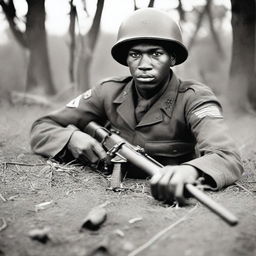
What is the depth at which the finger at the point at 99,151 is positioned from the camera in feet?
9.98

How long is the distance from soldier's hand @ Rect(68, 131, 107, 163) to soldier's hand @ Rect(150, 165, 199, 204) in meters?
0.95

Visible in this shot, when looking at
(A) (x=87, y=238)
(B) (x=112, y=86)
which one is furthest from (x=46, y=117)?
(A) (x=87, y=238)

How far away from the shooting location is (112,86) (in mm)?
3535

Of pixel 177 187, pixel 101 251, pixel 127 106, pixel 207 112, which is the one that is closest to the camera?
pixel 101 251

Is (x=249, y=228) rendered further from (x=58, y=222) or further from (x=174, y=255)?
(x=58, y=222)

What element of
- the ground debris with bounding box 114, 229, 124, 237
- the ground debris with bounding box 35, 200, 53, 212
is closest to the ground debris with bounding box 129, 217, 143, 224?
the ground debris with bounding box 114, 229, 124, 237

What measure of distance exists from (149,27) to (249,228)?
1790 mm

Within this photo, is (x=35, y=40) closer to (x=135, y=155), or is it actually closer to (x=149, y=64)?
(x=149, y=64)

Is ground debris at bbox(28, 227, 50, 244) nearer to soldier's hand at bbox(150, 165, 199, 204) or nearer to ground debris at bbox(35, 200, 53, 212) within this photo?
ground debris at bbox(35, 200, 53, 212)

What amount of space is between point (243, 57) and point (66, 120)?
11.9ft

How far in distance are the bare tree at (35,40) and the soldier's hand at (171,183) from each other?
430cm

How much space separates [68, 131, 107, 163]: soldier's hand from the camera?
3076mm

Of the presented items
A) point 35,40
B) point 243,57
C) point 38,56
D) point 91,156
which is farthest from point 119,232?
point 38,56

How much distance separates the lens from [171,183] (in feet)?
6.91
